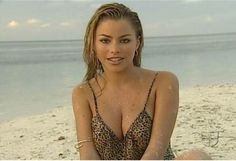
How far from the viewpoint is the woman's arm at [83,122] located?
8.13 ft

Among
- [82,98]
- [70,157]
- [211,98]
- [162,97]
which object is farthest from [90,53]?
[211,98]

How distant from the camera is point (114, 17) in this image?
242 cm

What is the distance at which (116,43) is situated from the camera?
93.6 inches

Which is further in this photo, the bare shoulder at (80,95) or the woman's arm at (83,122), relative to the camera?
the bare shoulder at (80,95)

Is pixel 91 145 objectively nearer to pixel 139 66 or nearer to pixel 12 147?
pixel 139 66

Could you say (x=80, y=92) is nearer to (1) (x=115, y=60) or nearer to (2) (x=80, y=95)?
(2) (x=80, y=95)

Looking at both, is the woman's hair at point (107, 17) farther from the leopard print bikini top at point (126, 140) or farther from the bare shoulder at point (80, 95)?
the leopard print bikini top at point (126, 140)

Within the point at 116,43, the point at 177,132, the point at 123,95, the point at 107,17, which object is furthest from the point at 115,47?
the point at 177,132

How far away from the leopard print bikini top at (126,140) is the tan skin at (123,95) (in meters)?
0.03

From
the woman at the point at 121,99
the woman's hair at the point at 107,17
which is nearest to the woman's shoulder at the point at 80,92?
the woman at the point at 121,99

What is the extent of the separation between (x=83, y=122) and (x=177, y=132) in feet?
12.9

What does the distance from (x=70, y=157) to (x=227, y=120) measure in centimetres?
273

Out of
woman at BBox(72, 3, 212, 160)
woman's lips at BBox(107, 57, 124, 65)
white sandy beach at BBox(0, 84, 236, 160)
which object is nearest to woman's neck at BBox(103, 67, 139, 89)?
woman at BBox(72, 3, 212, 160)

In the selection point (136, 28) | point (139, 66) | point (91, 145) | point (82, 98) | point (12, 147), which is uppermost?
point (136, 28)
